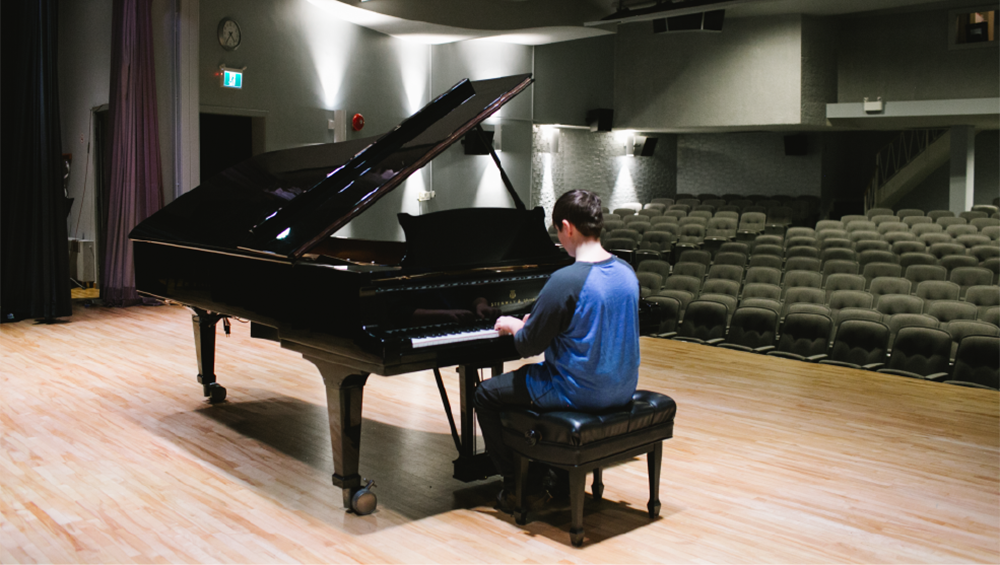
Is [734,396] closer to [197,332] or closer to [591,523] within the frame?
[591,523]

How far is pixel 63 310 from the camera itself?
24.0 ft

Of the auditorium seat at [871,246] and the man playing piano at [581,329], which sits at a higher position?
the auditorium seat at [871,246]

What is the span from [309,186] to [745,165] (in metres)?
14.5

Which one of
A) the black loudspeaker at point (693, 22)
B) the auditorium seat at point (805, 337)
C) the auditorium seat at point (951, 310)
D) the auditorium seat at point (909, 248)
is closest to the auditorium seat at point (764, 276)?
the auditorium seat at point (805, 337)

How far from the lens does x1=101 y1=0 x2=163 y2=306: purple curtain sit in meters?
8.19

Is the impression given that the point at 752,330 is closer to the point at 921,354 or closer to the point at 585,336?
the point at 921,354

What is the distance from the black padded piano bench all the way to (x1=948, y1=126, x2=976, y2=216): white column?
41.5 feet

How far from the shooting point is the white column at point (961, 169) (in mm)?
13516

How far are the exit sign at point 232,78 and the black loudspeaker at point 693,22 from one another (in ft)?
20.2

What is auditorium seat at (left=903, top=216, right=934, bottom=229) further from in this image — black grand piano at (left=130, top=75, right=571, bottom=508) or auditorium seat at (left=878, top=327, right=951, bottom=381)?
black grand piano at (left=130, top=75, right=571, bottom=508)

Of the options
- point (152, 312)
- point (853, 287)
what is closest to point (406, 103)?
point (152, 312)

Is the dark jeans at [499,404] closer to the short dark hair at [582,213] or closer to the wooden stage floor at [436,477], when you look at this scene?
the wooden stage floor at [436,477]

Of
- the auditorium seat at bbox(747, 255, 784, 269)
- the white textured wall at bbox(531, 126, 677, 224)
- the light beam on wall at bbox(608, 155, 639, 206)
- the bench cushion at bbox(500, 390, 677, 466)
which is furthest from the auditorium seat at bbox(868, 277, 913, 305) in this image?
the light beam on wall at bbox(608, 155, 639, 206)

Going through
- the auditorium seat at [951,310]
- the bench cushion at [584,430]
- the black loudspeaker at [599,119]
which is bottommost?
the bench cushion at [584,430]
